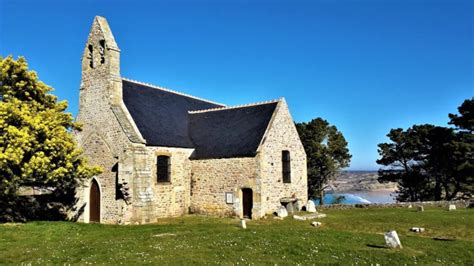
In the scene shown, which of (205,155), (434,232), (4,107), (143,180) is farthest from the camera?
(205,155)

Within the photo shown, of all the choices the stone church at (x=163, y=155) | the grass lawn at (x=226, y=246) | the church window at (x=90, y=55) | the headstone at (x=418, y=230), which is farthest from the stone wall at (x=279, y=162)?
the church window at (x=90, y=55)

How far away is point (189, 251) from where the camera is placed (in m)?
11.5

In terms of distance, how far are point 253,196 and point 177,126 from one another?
770cm

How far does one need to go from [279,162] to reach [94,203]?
11.8m

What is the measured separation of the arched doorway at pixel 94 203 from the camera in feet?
74.9

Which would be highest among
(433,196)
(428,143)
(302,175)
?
(428,143)

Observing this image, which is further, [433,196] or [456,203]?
[433,196]

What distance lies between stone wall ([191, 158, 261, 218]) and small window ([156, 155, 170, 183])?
1.99m

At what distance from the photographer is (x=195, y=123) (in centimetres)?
2791

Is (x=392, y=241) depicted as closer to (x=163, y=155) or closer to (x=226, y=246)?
(x=226, y=246)

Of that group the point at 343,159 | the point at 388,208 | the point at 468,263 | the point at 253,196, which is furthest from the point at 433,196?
the point at 468,263

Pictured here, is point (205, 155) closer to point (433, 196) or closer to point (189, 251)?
point (189, 251)

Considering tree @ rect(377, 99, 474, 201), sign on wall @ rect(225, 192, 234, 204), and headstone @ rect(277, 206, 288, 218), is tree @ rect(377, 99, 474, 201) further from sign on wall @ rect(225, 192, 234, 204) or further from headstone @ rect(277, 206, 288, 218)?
sign on wall @ rect(225, 192, 234, 204)

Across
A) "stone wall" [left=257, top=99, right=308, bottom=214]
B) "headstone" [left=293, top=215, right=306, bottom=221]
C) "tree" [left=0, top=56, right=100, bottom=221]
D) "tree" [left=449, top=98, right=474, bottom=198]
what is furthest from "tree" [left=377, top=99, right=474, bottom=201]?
"tree" [left=0, top=56, right=100, bottom=221]
